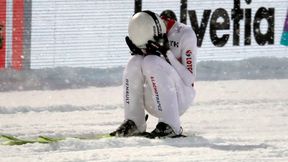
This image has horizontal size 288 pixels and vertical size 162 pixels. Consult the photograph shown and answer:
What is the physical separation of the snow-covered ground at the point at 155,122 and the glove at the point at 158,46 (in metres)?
0.56

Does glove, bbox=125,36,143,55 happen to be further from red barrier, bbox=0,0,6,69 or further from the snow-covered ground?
red barrier, bbox=0,0,6,69

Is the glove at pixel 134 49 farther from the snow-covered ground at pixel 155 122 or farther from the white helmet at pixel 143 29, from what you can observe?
the snow-covered ground at pixel 155 122

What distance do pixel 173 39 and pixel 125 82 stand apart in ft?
1.45

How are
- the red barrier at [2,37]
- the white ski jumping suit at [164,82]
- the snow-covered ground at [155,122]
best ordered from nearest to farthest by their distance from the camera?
the snow-covered ground at [155,122]
the white ski jumping suit at [164,82]
the red barrier at [2,37]

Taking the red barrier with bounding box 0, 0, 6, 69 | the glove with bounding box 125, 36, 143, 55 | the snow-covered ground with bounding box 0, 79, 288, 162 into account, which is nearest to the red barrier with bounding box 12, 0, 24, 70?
the red barrier with bounding box 0, 0, 6, 69

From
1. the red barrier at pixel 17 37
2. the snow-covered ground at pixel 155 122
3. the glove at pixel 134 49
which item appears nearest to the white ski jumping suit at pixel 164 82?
the glove at pixel 134 49

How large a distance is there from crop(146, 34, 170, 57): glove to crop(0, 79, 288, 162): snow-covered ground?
56 cm

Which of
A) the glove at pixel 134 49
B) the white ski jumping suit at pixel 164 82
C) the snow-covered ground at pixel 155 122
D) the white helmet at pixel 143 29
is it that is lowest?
the snow-covered ground at pixel 155 122

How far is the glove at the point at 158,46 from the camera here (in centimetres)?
642

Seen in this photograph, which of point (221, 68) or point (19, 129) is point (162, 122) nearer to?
point (19, 129)

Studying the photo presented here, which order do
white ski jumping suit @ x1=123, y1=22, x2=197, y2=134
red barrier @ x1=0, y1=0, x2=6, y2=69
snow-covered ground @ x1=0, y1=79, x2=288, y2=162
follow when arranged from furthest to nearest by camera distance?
red barrier @ x1=0, y1=0, x2=6, y2=69 < white ski jumping suit @ x1=123, y1=22, x2=197, y2=134 < snow-covered ground @ x1=0, y1=79, x2=288, y2=162

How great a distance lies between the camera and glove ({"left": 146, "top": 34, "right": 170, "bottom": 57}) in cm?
642

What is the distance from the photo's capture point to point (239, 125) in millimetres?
7629

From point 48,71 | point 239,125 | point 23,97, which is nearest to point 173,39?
point 239,125
